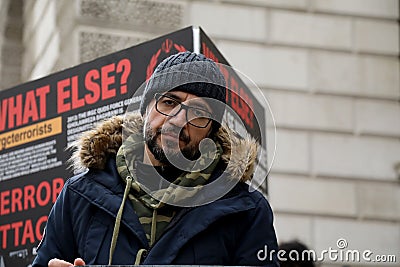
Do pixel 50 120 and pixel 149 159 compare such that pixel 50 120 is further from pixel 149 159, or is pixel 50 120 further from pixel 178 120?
pixel 178 120

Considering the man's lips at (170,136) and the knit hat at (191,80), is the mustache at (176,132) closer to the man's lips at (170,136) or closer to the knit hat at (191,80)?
the man's lips at (170,136)

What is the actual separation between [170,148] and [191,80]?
287 mm

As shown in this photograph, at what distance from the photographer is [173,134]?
3746 millimetres

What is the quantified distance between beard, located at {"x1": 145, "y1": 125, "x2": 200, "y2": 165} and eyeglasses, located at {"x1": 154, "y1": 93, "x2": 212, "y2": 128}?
6cm

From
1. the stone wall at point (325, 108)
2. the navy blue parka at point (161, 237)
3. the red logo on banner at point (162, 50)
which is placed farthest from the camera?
the stone wall at point (325, 108)

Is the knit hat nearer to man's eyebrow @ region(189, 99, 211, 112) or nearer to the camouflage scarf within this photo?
man's eyebrow @ region(189, 99, 211, 112)

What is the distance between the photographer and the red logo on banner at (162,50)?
562 cm

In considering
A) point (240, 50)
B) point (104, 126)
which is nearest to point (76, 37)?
point (240, 50)

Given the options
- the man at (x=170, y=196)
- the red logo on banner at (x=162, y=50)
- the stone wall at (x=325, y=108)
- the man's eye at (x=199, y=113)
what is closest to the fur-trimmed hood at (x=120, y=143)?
the man at (x=170, y=196)

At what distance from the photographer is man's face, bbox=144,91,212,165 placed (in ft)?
12.3

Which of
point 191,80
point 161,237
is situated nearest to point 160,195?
point 161,237

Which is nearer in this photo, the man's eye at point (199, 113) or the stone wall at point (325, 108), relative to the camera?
the man's eye at point (199, 113)

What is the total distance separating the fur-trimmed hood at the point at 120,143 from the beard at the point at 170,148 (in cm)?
18

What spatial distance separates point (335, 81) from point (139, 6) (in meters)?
2.44
